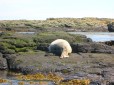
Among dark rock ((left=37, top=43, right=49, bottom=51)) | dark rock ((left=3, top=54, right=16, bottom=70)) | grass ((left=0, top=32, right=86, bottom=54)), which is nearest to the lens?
dark rock ((left=3, top=54, right=16, bottom=70))

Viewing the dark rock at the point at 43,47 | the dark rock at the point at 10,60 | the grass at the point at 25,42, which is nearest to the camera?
the dark rock at the point at 10,60

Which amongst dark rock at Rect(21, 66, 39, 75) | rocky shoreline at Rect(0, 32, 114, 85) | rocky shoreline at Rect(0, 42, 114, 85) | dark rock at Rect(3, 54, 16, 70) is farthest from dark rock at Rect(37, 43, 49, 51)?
dark rock at Rect(21, 66, 39, 75)

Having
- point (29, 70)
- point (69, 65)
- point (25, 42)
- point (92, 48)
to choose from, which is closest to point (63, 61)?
point (69, 65)

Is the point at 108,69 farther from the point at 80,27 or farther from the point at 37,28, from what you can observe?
the point at 80,27

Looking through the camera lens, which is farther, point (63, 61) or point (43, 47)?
point (43, 47)

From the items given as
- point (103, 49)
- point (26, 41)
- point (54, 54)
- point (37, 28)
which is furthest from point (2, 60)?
point (37, 28)

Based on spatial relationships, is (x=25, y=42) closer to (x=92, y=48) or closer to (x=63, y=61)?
(x=92, y=48)

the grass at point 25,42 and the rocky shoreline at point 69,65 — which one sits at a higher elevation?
the grass at point 25,42

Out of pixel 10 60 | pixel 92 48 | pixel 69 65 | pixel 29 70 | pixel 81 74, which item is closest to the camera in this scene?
pixel 81 74

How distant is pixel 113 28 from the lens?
288ft

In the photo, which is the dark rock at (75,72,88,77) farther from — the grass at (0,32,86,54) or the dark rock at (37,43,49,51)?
the dark rock at (37,43,49,51)

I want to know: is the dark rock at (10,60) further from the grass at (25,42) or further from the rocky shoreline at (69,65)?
the grass at (25,42)

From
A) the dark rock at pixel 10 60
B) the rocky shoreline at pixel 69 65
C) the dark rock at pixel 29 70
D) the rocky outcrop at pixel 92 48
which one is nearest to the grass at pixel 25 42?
the dark rock at pixel 10 60

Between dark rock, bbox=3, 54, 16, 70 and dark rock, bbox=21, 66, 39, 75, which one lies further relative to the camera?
dark rock, bbox=3, 54, 16, 70
